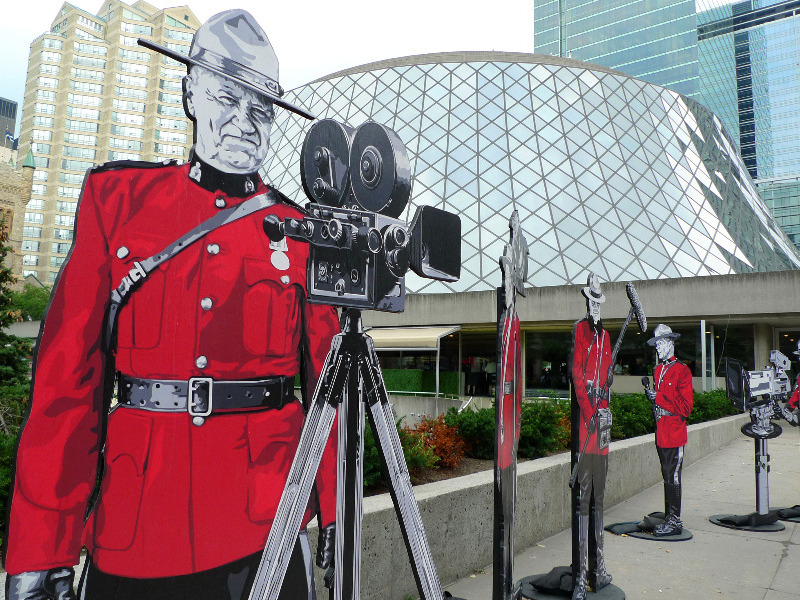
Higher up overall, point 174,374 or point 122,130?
point 122,130

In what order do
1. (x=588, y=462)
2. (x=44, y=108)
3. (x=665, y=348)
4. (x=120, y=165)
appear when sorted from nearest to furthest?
(x=120, y=165) → (x=588, y=462) → (x=665, y=348) → (x=44, y=108)

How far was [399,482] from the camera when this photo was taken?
2475 millimetres

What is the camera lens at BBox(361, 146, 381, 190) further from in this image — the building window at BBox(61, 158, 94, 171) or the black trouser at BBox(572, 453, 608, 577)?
the building window at BBox(61, 158, 94, 171)

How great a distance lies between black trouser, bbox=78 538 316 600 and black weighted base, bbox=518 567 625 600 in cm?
323

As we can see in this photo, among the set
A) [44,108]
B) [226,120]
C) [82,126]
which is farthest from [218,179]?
[44,108]

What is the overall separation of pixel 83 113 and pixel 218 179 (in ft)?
168

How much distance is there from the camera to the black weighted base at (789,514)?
25.6 feet

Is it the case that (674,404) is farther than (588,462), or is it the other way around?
(674,404)

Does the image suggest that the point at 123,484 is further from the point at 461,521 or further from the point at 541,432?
the point at 541,432

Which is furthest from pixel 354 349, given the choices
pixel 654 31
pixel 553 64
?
pixel 654 31

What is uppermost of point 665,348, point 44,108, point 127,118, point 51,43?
point 51,43

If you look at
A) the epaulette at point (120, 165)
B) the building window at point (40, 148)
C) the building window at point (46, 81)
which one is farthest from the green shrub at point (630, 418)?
the building window at point (46, 81)

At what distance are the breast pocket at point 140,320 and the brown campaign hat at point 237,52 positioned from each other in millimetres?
803

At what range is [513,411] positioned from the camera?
3701 millimetres
